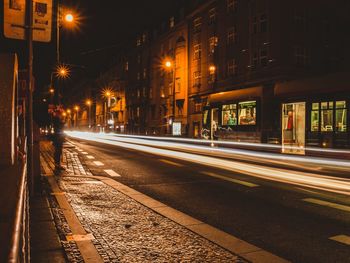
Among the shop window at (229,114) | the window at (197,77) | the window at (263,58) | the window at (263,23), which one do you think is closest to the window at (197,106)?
the window at (197,77)

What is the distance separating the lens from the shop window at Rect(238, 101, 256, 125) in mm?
33750

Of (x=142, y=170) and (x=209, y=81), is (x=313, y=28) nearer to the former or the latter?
(x=209, y=81)

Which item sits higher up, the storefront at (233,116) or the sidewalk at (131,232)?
the storefront at (233,116)

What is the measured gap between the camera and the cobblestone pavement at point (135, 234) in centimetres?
473

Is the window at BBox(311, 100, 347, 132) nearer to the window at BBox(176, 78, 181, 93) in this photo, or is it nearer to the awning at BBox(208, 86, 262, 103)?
the awning at BBox(208, 86, 262, 103)

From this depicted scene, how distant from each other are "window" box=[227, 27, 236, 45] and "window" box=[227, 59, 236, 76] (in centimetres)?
196

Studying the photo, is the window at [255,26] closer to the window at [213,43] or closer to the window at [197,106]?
the window at [213,43]

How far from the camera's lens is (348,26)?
119 feet

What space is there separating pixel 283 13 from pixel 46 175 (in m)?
28.2

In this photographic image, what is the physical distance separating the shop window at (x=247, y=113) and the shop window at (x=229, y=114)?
23.6 inches

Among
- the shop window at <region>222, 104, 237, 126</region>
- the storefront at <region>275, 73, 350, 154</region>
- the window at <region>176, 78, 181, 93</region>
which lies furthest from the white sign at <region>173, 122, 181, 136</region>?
the storefront at <region>275, 73, 350, 154</region>

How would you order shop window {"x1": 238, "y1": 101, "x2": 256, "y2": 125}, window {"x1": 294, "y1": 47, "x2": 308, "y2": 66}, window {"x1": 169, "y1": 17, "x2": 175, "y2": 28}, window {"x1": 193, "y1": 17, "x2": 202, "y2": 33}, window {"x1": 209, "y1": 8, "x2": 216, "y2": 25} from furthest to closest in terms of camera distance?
window {"x1": 169, "y1": 17, "x2": 175, "y2": 28}
window {"x1": 193, "y1": 17, "x2": 202, "y2": 33}
window {"x1": 209, "y1": 8, "x2": 216, "y2": 25}
window {"x1": 294, "y1": 47, "x2": 308, "y2": 66}
shop window {"x1": 238, "y1": 101, "x2": 256, "y2": 125}

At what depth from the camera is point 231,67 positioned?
1586 inches

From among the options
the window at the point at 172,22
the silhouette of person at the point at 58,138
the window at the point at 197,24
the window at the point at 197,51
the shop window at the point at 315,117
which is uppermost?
the window at the point at 172,22
